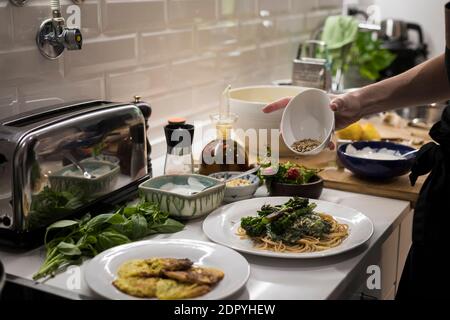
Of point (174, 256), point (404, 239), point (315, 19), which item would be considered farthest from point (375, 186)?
point (315, 19)

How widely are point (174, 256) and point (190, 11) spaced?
950mm

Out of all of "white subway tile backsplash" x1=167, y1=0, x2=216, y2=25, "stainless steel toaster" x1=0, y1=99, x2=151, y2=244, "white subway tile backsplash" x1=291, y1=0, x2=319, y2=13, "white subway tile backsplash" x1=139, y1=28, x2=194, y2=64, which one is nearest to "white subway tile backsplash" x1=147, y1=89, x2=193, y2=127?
"white subway tile backsplash" x1=139, y1=28, x2=194, y2=64

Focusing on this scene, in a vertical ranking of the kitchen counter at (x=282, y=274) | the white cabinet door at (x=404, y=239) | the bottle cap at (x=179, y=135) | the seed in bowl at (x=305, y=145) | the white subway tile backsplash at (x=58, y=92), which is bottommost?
the white cabinet door at (x=404, y=239)

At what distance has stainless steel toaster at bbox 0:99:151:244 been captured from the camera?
1.10 m

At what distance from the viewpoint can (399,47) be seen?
3055mm

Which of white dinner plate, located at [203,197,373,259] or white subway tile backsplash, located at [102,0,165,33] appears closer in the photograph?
white dinner plate, located at [203,197,373,259]

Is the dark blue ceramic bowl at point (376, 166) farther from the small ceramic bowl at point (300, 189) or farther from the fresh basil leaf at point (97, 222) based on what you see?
the fresh basil leaf at point (97, 222)

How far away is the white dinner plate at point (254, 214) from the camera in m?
1.13

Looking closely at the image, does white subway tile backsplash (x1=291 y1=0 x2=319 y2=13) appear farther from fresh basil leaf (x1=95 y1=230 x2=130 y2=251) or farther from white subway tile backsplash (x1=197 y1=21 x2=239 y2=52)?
fresh basil leaf (x1=95 y1=230 x2=130 y2=251)

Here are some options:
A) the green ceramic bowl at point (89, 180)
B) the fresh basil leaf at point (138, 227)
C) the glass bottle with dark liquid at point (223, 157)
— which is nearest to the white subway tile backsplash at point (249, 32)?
the glass bottle with dark liquid at point (223, 157)

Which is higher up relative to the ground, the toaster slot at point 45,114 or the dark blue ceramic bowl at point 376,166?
the toaster slot at point 45,114

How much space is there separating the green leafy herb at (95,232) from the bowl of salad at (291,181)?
28cm

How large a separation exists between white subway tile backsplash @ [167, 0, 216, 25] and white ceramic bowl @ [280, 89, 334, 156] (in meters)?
0.43
